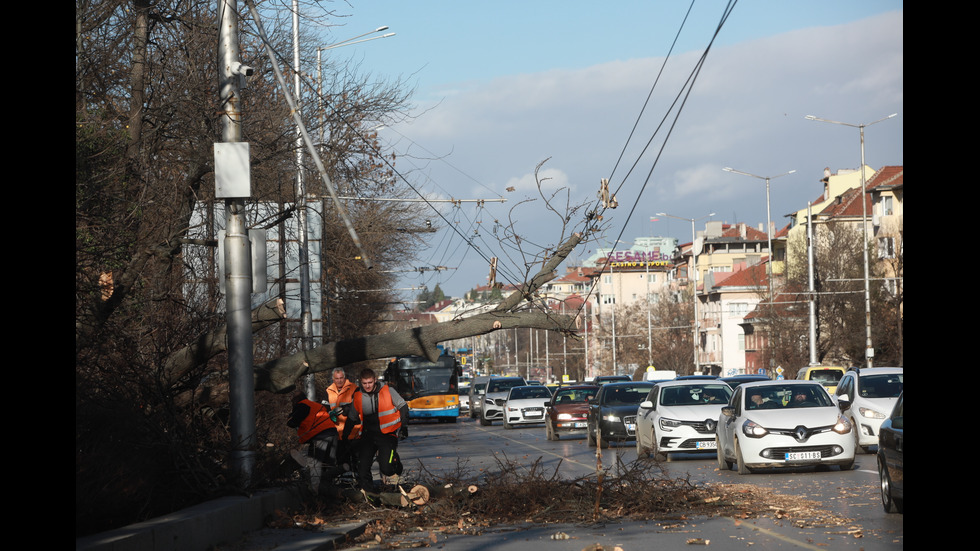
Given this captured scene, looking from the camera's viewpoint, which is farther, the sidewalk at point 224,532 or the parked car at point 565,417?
the parked car at point 565,417

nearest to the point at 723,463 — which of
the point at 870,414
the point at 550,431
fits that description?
the point at 870,414

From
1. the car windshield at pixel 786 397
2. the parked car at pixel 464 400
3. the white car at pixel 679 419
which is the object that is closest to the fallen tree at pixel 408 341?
the car windshield at pixel 786 397

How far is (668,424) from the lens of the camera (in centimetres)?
2238

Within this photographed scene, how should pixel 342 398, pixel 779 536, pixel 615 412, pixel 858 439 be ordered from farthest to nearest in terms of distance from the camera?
pixel 615 412 < pixel 858 439 < pixel 342 398 < pixel 779 536

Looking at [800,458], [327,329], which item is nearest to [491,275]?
[800,458]

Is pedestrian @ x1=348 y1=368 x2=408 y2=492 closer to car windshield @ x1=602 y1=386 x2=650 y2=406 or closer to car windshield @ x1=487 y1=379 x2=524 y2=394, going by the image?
car windshield @ x1=602 y1=386 x2=650 y2=406

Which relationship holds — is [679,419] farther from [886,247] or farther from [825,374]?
[886,247]

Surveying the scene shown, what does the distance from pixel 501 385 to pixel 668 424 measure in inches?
1185

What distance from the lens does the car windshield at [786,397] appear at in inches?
754

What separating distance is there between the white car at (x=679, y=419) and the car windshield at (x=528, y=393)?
62.0 ft

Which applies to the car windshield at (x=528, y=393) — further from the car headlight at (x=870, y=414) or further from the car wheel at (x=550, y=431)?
the car headlight at (x=870, y=414)

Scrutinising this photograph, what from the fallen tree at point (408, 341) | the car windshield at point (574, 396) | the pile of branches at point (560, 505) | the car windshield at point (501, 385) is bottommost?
the car windshield at point (501, 385)

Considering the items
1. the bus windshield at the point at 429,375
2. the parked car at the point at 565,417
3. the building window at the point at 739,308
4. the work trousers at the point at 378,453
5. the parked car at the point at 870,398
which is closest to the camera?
the work trousers at the point at 378,453
